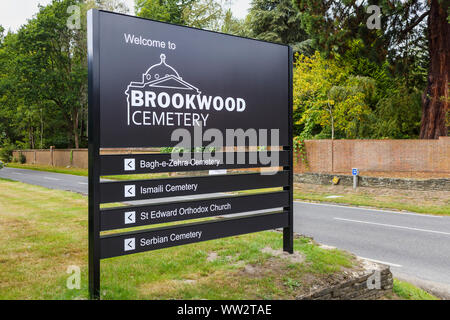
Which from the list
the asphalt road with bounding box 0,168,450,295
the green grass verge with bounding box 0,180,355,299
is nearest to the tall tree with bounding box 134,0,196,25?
the asphalt road with bounding box 0,168,450,295

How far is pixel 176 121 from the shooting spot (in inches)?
189

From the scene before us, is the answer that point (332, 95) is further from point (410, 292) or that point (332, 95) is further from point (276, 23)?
point (410, 292)

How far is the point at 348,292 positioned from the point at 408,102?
21982 mm

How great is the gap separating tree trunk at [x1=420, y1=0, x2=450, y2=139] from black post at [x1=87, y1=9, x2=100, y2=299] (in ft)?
59.1

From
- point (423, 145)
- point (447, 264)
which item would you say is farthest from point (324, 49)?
point (447, 264)

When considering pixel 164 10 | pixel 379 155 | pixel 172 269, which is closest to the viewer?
pixel 172 269

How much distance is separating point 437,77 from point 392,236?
13313 mm

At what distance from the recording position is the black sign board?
13.8 feet

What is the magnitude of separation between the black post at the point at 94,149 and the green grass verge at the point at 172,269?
0.33 m

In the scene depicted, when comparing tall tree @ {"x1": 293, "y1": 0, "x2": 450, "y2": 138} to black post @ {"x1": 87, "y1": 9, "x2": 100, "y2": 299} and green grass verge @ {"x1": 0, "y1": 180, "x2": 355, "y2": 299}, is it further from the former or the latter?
black post @ {"x1": 87, "y1": 9, "x2": 100, "y2": 299}

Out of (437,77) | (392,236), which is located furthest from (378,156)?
(392,236)

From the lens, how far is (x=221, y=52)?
5.20 meters

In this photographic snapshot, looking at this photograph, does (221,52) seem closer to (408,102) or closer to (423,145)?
(423,145)

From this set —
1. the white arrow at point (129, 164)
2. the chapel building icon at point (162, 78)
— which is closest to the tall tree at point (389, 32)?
the chapel building icon at point (162, 78)
